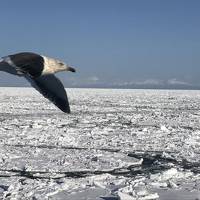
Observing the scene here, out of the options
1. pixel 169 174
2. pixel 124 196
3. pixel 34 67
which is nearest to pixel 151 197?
pixel 124 196

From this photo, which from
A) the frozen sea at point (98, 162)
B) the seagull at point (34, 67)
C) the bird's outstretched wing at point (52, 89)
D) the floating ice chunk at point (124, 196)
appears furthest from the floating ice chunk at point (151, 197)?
the seagull at point (34, 67)

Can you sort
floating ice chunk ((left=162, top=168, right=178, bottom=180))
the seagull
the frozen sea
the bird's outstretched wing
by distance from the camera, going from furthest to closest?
floating ice chunk ((left=162, top=168, right=178, bottom=180))
the frozen sea
the bird's outstretched wing
the seagull

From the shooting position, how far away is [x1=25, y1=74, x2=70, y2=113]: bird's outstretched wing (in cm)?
358

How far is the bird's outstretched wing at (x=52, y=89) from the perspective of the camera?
3.58 m

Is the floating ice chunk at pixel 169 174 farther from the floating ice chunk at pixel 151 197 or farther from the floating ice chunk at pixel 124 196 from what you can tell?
the floating ice chunk at pixel 124 196

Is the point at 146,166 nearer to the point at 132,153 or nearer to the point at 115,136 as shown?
the point at 132,153

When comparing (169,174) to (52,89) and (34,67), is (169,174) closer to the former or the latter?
(52,89)

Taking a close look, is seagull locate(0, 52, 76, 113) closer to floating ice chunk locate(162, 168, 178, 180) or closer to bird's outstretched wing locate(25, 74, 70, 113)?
bird's outstretched wing locate(25, 74, 70, 113)

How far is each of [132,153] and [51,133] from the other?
12.5ft

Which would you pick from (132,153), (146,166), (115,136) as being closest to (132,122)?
(115,136)

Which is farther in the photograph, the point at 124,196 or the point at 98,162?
the point at 98,162

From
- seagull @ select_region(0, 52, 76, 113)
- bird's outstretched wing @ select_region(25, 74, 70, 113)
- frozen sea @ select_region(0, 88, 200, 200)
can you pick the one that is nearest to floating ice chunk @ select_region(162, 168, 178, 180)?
frozen sea @ select_region(0, 88, 200, 200)

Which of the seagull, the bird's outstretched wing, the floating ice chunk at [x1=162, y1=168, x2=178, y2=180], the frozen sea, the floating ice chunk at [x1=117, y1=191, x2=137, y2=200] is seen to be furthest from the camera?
the floating ice chunk at [x1=162, y1=168, x2=178, y2=180]

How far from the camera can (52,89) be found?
12.4 ft
